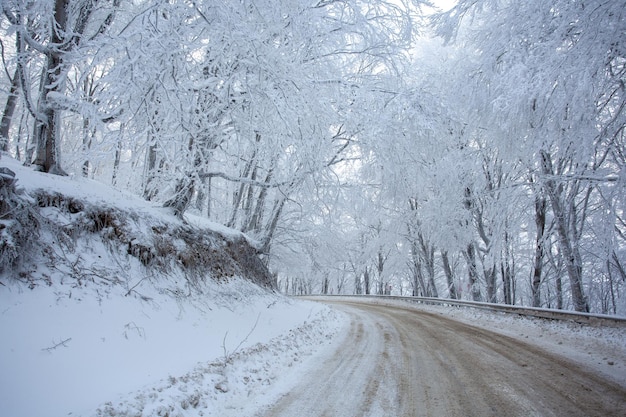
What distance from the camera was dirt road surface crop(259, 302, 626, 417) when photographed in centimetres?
375

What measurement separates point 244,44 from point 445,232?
14.3m

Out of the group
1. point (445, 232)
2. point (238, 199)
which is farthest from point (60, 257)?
point (445, 232)

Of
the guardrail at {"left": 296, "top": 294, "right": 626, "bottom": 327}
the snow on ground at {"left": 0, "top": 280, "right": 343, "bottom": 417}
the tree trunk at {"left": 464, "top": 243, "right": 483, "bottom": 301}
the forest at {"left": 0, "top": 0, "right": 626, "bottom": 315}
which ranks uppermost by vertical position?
the forest at {"left": 0, "top": 0, "right": 626, "bottom": 315}

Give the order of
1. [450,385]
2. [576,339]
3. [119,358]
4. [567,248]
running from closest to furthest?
1. [119,358]
2. [450,385]
3. [576,339]
4. [567,248]

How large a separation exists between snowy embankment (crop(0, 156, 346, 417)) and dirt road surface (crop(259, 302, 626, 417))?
0.81 meters

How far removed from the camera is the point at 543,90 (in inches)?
183

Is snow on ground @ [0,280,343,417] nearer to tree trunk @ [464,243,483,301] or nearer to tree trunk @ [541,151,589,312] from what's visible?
tree trunk @ [541,151,589,312]

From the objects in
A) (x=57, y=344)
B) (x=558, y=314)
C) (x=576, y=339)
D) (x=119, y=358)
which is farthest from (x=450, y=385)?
(x=558, y=314)

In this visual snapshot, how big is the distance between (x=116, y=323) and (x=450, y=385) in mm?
4827

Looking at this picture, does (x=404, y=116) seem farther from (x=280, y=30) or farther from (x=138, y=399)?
(x=138, y=399)

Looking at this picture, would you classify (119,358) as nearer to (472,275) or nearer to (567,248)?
(567,248)

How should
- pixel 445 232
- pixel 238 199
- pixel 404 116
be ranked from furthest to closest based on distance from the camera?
pixel 445 232 < pixel 238 199 < pixel 404 116

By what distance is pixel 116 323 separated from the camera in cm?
458

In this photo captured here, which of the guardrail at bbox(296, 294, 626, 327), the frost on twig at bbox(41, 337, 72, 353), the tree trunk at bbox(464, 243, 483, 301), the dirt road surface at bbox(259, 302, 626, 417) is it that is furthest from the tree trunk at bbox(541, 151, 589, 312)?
the frost on twig at bbox(41, 337, 72, 353)
